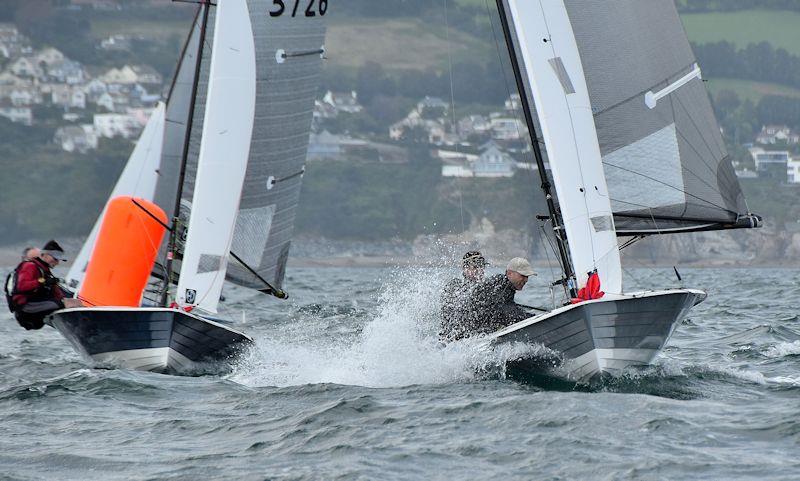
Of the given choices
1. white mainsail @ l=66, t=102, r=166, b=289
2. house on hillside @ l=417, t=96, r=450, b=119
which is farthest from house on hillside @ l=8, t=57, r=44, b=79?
white mainsail @ l=66, t=102, r=166, b=289

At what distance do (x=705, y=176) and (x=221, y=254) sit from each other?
4.63 metres

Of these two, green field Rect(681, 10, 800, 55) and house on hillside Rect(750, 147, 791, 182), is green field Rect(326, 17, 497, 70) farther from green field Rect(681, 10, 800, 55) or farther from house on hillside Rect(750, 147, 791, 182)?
house on hillside Rect(750, 147, 791, 182)

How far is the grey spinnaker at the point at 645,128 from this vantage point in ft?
37.9

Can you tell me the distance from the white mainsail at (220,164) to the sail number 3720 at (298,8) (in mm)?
1010

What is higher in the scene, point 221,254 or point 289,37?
point 289,37

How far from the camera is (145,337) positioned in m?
11.2

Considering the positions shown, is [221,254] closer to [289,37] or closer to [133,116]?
[289,37]

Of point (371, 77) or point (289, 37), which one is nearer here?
point (289, 37)

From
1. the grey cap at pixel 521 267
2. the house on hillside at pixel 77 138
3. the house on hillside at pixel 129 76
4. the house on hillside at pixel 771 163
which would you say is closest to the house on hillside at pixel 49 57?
the house on hillside at pixel 129 76

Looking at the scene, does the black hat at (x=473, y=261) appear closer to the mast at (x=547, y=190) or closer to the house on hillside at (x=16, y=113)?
the mast at (x=547, y=190)

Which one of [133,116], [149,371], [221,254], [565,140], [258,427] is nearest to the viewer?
[258,427]

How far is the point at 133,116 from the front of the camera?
10594cm

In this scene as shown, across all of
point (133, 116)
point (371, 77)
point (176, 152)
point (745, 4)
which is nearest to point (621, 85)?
point (176, 152)

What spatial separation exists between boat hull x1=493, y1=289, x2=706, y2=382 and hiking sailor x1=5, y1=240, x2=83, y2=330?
14.4ft
